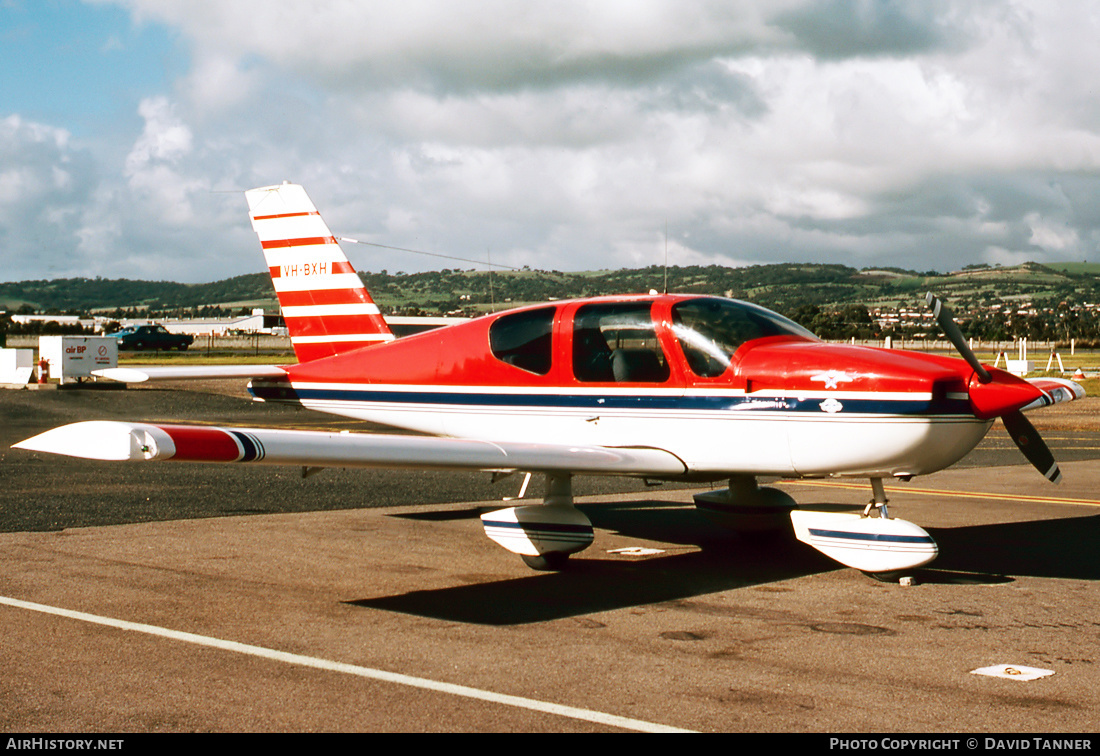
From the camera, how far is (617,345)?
328 inches

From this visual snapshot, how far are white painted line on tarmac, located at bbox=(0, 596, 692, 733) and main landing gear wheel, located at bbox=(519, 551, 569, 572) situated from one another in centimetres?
280

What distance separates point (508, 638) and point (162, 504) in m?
6.78

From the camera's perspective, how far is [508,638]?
6.06 metres

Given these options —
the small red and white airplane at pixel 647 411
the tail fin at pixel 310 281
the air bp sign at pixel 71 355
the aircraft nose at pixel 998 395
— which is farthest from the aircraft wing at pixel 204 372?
the air bp sign at pixel 71 355

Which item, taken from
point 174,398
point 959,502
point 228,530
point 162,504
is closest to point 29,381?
point 174,398

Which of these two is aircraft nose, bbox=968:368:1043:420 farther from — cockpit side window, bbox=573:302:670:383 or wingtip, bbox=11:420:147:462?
wingtip, bbox=11:420:147:462

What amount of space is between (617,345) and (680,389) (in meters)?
0.71

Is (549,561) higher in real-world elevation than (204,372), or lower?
lower

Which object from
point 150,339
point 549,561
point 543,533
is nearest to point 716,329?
point 543,533

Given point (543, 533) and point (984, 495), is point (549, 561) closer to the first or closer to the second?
point (543, 533)

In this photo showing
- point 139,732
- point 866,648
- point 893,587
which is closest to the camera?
point 139,732

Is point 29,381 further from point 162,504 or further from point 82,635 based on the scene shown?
point 82,635

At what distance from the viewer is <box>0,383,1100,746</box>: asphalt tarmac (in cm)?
469

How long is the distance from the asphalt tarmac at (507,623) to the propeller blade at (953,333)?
1.58 m
